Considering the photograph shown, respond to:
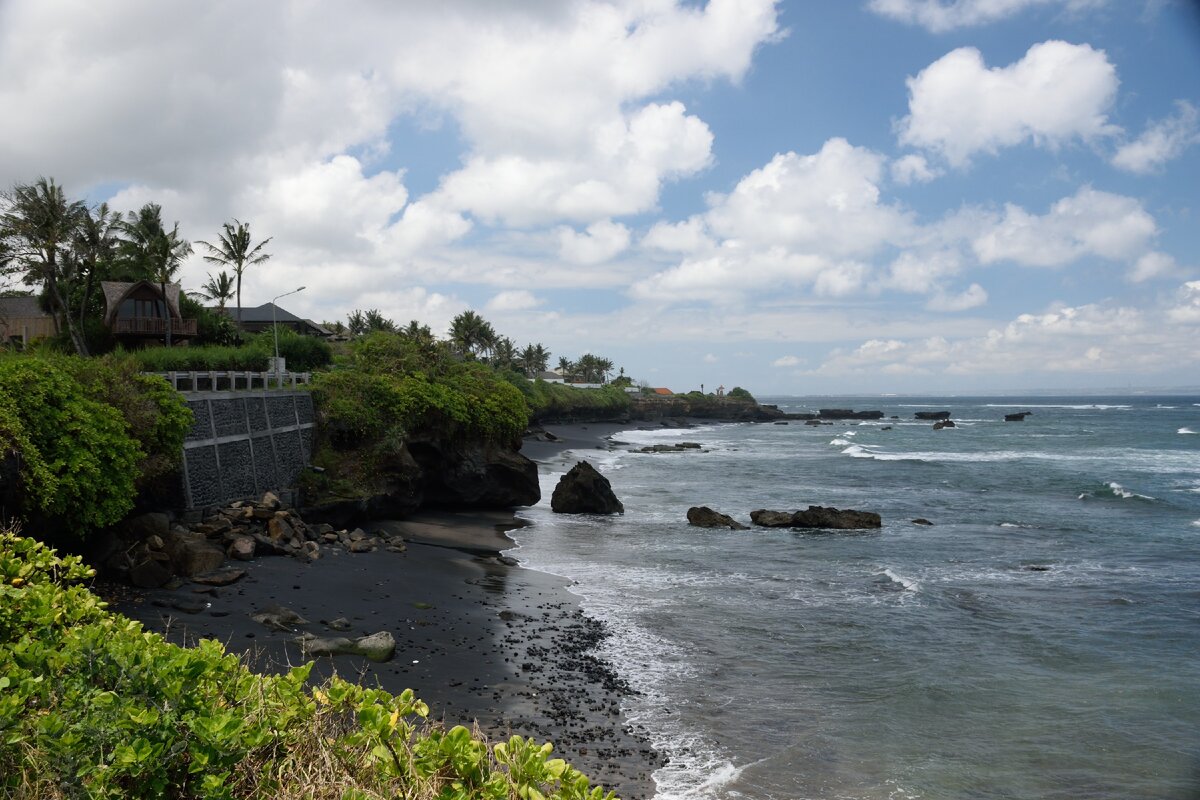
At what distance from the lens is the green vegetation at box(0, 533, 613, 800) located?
439 centimetres

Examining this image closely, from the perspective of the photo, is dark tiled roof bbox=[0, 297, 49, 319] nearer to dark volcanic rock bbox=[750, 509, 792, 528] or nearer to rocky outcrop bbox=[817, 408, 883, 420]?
dark volcanic rock bbox=[750, 509, 792, 528]

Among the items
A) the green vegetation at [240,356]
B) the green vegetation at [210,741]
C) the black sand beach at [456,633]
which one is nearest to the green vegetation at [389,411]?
the black sand beach at [456,633]

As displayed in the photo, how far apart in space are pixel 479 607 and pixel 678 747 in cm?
739

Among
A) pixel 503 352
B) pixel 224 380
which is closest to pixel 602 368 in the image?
pixel 503 352

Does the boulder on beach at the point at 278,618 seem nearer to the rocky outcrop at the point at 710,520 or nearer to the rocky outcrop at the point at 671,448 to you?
the rocky outcrop at the point at 710,520

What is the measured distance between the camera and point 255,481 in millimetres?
23984

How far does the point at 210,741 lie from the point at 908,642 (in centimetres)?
1541

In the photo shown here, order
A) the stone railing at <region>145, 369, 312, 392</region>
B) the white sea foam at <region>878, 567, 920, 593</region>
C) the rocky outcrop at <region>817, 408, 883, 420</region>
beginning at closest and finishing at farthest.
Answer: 1. the white sea foam at <region>878, 567, 920, 593</region>
2. the stone railing at <region>145, 369, 312, 392</region>
3. the rocky outcrop at <region>817, 408, 883, 420</region>

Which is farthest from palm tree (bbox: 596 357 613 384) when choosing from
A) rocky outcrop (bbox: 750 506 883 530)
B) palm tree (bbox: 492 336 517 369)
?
rocky outcrop (bbox: 750 506 883 530)

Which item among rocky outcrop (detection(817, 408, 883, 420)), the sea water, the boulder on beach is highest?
rocky outcrop (detection(817, 408, 883, 420))

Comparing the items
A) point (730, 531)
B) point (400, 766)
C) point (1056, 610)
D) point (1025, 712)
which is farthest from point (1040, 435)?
point (400, 766)

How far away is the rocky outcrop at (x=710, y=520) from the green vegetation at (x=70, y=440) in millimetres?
18947

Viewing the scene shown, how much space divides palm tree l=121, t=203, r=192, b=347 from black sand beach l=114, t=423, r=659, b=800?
41225mm

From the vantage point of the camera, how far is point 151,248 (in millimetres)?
56875
